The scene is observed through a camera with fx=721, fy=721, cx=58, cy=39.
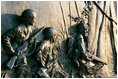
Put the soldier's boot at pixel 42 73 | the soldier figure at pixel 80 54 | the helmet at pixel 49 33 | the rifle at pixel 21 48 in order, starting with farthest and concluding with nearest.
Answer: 1. the soldier figure at pixel 80 54
2. the helmet at pixel 49 33
3. the soldier's boot at pixel 42 73
4. the rifle at pixel 21 48

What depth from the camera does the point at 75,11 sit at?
746 centimetres

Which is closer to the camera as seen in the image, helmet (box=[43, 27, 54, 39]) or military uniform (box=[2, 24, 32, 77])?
military uniform (box=[2, 24, 32, 77])

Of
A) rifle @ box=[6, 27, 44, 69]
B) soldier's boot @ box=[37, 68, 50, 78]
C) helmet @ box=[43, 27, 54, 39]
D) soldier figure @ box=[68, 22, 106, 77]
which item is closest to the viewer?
rifle @ box=[6, 27, 44, 69]

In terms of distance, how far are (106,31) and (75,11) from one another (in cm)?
44

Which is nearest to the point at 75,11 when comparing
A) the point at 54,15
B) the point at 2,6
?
the point at 54,15

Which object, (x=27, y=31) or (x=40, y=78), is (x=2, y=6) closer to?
(x=27, y=31)

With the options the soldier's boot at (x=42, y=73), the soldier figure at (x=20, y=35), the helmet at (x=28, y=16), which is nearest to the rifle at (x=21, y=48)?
the soldier figure at (x=20, y=35)

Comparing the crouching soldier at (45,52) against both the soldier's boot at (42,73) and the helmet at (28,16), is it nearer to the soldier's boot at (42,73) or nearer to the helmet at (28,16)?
the soldier's boot at (42,73)

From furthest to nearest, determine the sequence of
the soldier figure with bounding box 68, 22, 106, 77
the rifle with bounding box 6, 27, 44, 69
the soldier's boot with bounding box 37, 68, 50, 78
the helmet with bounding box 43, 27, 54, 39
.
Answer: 1. the soldier figure with bounding box 68, 22, 106, 77
2. the helmet with bounding box 43, 27, 54, 39
3. the soldier's boot with bounding box 37, 68, 50, 78
4. the rifle with bounding box 6, 27, 44, 69

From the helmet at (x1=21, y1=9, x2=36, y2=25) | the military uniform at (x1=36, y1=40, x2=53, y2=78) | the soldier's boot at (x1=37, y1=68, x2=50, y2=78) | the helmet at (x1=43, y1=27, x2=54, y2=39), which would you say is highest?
the helmet at (x1=21, y1=9, x2=36, y2=25)

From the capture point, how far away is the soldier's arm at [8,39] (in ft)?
22.9

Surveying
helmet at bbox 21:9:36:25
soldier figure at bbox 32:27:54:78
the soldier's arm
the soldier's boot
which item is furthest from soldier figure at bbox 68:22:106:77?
the soldier's arm

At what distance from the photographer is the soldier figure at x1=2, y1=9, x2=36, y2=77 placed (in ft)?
22.9

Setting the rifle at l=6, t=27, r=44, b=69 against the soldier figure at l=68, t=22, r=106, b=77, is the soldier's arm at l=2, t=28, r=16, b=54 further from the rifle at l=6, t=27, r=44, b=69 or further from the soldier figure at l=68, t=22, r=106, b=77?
the soldier figure at l=68, t=22, r=106, b=77
